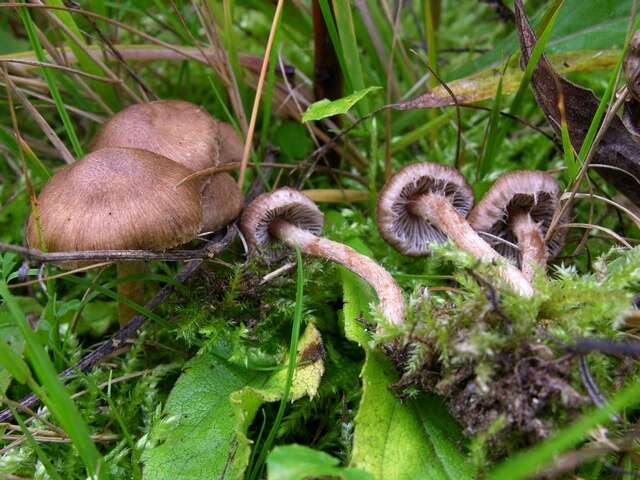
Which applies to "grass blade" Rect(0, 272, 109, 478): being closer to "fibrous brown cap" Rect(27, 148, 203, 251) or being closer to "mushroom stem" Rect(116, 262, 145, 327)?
"fibrous brown cap" Rect(27, 148, 203, 251)

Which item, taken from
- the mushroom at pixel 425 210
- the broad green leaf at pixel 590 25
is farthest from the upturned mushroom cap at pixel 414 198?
the broad green leaf at pixel 590 25

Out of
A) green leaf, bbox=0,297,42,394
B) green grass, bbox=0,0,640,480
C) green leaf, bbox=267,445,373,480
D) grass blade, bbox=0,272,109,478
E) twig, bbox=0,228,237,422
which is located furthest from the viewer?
green leaf, bbox=0,297,42,394

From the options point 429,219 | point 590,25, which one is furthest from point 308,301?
point 590,25

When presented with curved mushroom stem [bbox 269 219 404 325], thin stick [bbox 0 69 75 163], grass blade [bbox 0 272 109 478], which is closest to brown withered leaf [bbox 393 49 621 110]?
curved mushroom stem [bbox 269 219 404 325]

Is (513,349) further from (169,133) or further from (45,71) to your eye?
(45,71)

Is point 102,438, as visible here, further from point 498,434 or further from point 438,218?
point 438,218

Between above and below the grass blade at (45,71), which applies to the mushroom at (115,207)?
below

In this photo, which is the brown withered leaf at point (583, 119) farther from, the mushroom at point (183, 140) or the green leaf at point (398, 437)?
the mushroom at point (183, 140)
